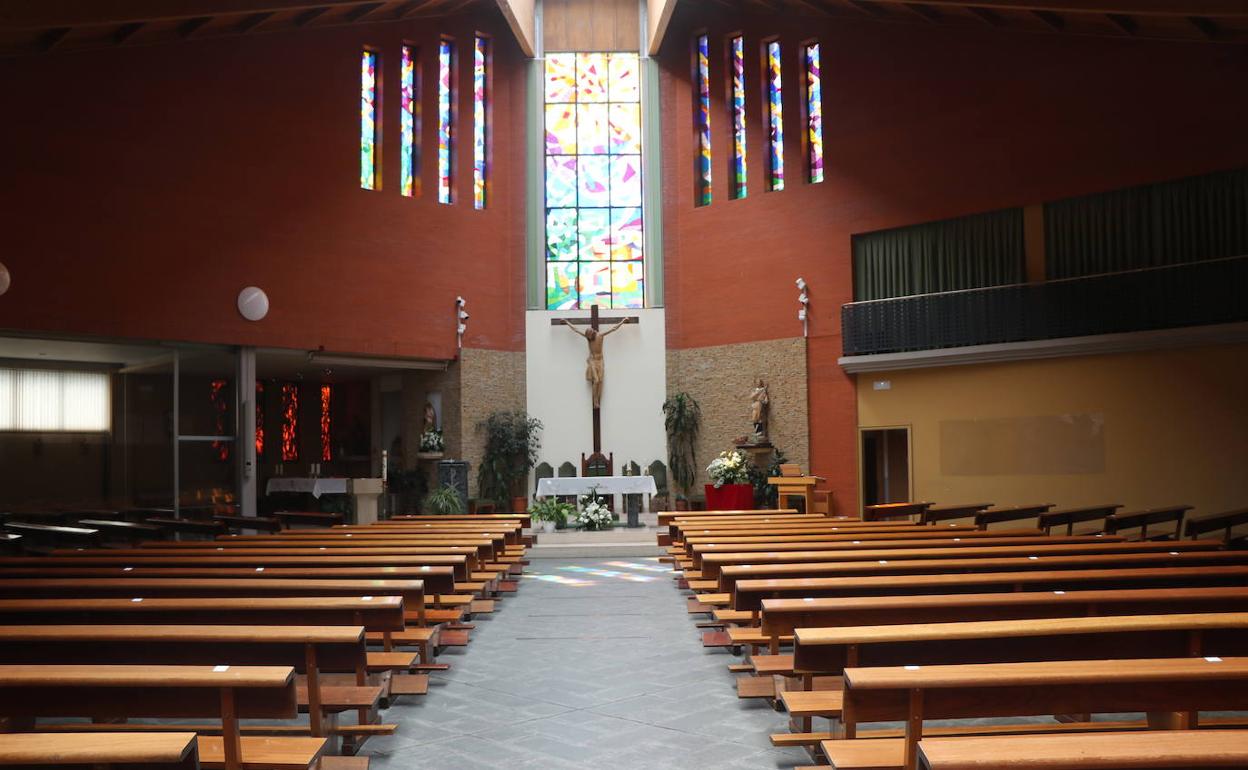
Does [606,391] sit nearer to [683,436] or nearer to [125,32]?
[683,436]

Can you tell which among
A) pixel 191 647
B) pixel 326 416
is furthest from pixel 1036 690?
pixel 326 416

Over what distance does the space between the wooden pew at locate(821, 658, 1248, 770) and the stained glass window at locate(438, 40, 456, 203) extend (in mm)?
16798

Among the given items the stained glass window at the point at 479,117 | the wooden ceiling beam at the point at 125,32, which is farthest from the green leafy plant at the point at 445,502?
the wooden ceiling beam at the point at 125,32

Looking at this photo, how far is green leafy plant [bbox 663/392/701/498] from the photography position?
1902 centimetres

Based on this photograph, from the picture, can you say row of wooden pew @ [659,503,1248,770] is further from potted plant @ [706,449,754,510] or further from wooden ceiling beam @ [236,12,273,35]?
wooden ceiling beam @ [236,12,273,35]

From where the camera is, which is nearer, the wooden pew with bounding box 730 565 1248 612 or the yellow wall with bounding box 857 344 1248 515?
the wooden pew with bounding box 730 565 1248 612

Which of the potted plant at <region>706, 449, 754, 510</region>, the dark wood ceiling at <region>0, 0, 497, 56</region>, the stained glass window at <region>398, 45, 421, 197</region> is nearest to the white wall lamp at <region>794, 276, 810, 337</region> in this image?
A: the potted plant at <region>706, 449, 754, 510</region>

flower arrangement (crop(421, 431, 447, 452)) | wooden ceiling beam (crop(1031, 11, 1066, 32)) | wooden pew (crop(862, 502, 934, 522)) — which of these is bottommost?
wooden pew (crop(862, 502, 934, 522))

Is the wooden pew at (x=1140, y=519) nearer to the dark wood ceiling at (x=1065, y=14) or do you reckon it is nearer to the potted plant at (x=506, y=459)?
the dark wood ceiling at (x=1065, y=14)

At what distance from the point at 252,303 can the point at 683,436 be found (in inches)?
315

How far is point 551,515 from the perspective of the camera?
53.1ft

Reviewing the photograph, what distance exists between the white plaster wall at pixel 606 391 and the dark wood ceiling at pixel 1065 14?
6447 mm

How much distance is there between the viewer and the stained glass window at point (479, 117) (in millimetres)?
19266

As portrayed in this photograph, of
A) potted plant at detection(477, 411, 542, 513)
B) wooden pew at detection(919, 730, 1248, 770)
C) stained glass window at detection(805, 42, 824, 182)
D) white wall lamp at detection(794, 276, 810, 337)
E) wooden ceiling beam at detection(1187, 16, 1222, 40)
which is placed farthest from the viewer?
potted plant at detection(477, 411, 542, 513)
